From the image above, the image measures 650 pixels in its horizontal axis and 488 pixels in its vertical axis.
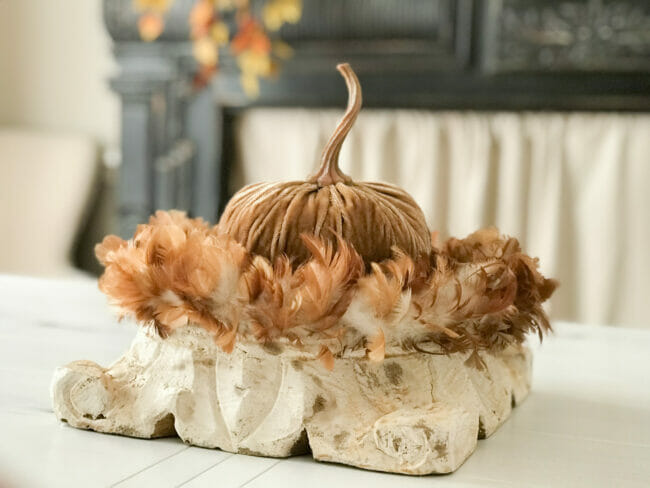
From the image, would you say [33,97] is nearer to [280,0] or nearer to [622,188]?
[280,0]

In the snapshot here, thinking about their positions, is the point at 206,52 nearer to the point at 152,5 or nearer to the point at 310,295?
the point at 152,5

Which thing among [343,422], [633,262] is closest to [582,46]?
[633,262]

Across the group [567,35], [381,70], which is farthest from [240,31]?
[567,35]

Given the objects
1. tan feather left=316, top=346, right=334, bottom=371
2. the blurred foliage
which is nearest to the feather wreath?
tan feather left=316, top=346, right=334, bottom=371

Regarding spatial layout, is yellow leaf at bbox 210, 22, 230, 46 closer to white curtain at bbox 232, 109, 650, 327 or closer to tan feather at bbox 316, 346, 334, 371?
A: white curtain at bbox 232, 109, 650, 327

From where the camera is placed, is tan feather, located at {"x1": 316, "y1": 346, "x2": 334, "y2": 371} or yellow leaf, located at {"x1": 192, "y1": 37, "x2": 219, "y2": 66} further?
yellow leaf, located at {"x1": 192, "y1": 37, "x2": 219, "y2": 66}

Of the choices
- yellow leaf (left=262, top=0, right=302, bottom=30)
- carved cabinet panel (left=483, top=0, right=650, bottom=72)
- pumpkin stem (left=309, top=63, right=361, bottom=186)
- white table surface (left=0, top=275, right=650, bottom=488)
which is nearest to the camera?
white table surface (left=0, top=275, right=650, bottom=488)

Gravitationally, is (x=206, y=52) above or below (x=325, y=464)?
above

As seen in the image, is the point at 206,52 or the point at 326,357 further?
the point at 206,52
